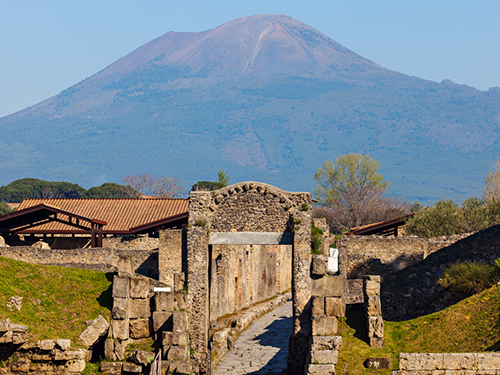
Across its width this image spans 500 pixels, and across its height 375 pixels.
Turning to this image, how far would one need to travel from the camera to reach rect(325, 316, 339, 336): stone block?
2119cm

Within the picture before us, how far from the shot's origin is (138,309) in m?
22.6

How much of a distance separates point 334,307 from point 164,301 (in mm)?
5475

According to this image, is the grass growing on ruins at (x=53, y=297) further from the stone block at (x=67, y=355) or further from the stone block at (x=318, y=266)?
the stone block at (x=318, y=266)

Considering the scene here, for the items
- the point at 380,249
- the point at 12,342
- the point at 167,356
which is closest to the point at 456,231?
the point at 380,249

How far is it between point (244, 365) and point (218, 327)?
7.08m

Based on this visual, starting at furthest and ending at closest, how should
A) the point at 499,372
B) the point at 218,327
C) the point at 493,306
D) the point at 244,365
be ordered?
the point at 218,327, the point at 244,365, the point at 493,306, the point at 499,372

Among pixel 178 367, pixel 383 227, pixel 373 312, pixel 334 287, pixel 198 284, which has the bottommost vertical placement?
pixel 178 367

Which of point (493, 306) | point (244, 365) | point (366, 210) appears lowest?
point (244, 365)

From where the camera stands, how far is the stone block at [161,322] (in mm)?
22469

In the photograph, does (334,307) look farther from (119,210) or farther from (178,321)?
(119,210)

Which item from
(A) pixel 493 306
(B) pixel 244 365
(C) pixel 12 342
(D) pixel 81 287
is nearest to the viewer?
(C) pixel 12 342

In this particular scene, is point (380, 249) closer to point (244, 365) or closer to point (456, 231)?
point (456, 231)

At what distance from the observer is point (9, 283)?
22.3m

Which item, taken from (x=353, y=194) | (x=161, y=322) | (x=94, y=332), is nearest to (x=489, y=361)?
(x=161, y=322)
